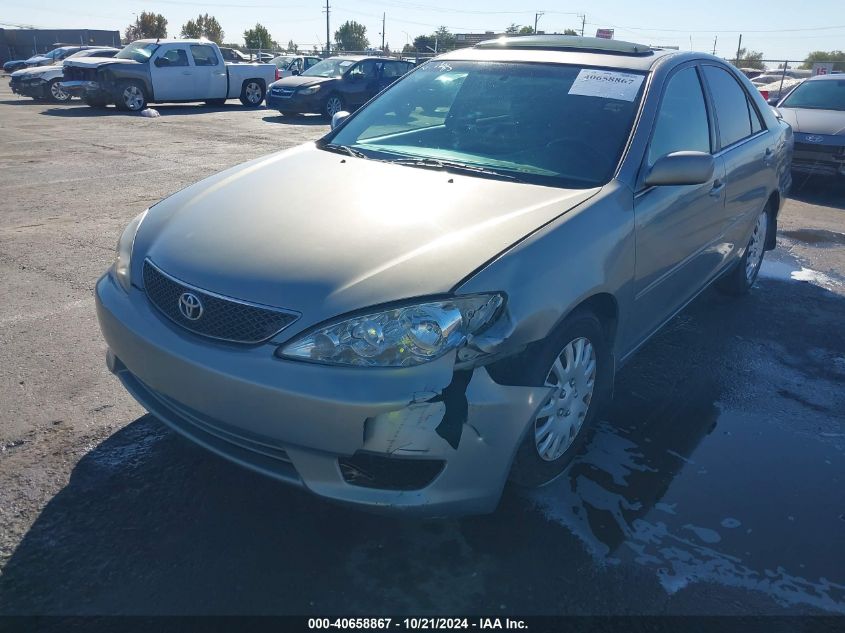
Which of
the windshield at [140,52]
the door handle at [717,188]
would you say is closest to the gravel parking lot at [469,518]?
the door handle at [717,188]

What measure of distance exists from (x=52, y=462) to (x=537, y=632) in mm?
2067

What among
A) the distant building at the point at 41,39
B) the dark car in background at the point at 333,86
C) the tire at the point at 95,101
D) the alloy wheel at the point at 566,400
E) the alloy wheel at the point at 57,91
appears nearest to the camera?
the alloy wheel at the point at 566,400

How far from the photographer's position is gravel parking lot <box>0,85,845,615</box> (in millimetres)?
2338

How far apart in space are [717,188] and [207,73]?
1778 centimetres

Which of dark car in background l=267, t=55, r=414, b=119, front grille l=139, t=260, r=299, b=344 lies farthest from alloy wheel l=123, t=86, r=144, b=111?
front grille l=139, t=260, r=299, b=344

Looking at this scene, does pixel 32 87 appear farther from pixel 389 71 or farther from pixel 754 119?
pixel 754 119

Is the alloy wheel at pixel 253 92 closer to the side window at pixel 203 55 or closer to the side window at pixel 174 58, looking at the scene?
the side window at pixel 203 55

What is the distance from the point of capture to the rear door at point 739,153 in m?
4.25

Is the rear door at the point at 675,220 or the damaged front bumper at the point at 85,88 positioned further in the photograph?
the damaged front bumper at the point at 85,88

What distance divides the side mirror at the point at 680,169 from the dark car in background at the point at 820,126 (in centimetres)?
709

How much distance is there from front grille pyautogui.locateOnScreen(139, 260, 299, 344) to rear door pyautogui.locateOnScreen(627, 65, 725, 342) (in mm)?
1678

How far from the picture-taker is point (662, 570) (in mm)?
2498

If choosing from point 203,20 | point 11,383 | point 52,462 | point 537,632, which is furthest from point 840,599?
point 203,20

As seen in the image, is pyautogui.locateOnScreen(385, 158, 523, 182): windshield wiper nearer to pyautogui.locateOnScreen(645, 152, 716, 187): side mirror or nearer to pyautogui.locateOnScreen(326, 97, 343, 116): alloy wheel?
pyautogui.locateOnScreen(645, 152, 716, 187): side mirror
